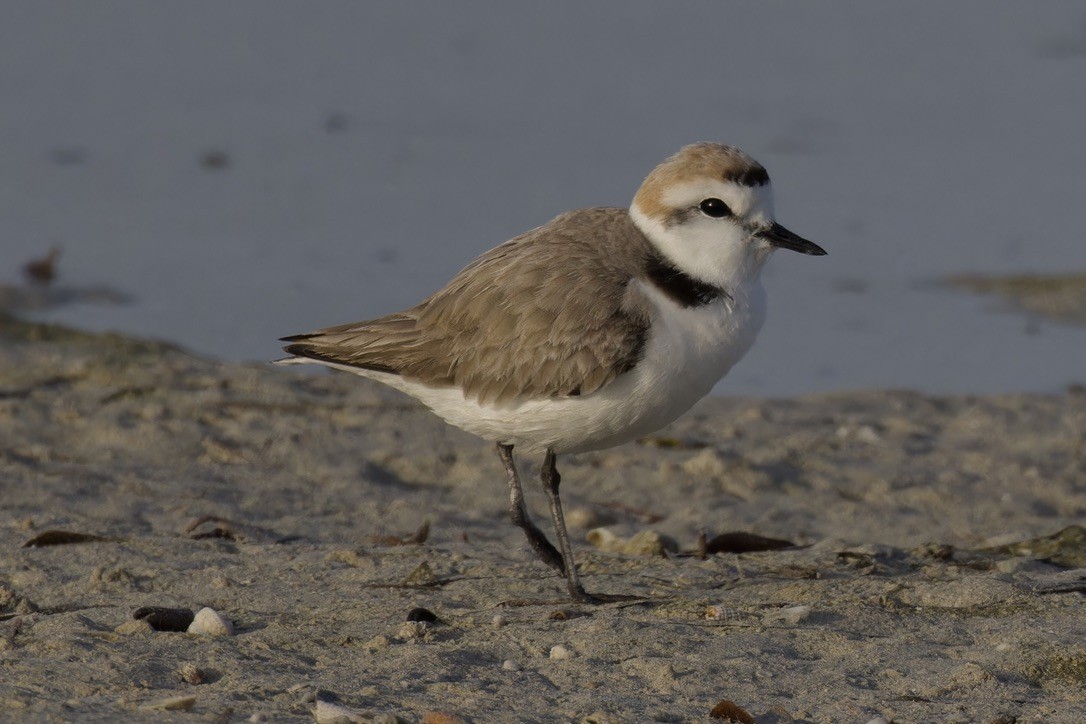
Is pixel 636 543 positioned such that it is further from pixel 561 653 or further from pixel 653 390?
pixel 561 653

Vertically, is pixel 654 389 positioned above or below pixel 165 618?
above

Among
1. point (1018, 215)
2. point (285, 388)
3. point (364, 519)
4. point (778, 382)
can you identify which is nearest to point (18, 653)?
point (364, 519)

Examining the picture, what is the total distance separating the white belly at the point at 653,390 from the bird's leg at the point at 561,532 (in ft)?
0.61

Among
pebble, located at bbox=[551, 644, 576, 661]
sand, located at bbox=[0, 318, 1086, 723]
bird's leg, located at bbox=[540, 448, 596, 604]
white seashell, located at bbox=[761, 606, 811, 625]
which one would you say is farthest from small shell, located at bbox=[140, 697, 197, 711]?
white seashell, located at bbox=[761, 606, 811, 625]

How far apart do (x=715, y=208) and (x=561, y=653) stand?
1.81m

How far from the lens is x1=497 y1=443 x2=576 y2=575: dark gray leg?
612 centimetres

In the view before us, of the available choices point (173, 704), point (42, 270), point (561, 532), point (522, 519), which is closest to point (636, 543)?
point (522, 519)

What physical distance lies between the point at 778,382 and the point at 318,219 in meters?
4.11

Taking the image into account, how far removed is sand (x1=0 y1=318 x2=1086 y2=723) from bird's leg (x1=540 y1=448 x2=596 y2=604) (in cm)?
8

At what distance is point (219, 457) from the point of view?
8.03 m

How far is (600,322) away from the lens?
18.3 feet

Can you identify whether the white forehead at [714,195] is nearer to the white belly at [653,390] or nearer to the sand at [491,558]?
the white belly at [653,390]

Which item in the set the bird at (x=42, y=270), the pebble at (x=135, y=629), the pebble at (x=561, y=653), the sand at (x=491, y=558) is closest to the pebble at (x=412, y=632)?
the sand at (x=491, y=558)

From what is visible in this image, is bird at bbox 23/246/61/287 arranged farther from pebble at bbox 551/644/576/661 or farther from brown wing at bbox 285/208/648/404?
pebble at bbox 551/644/576/661
